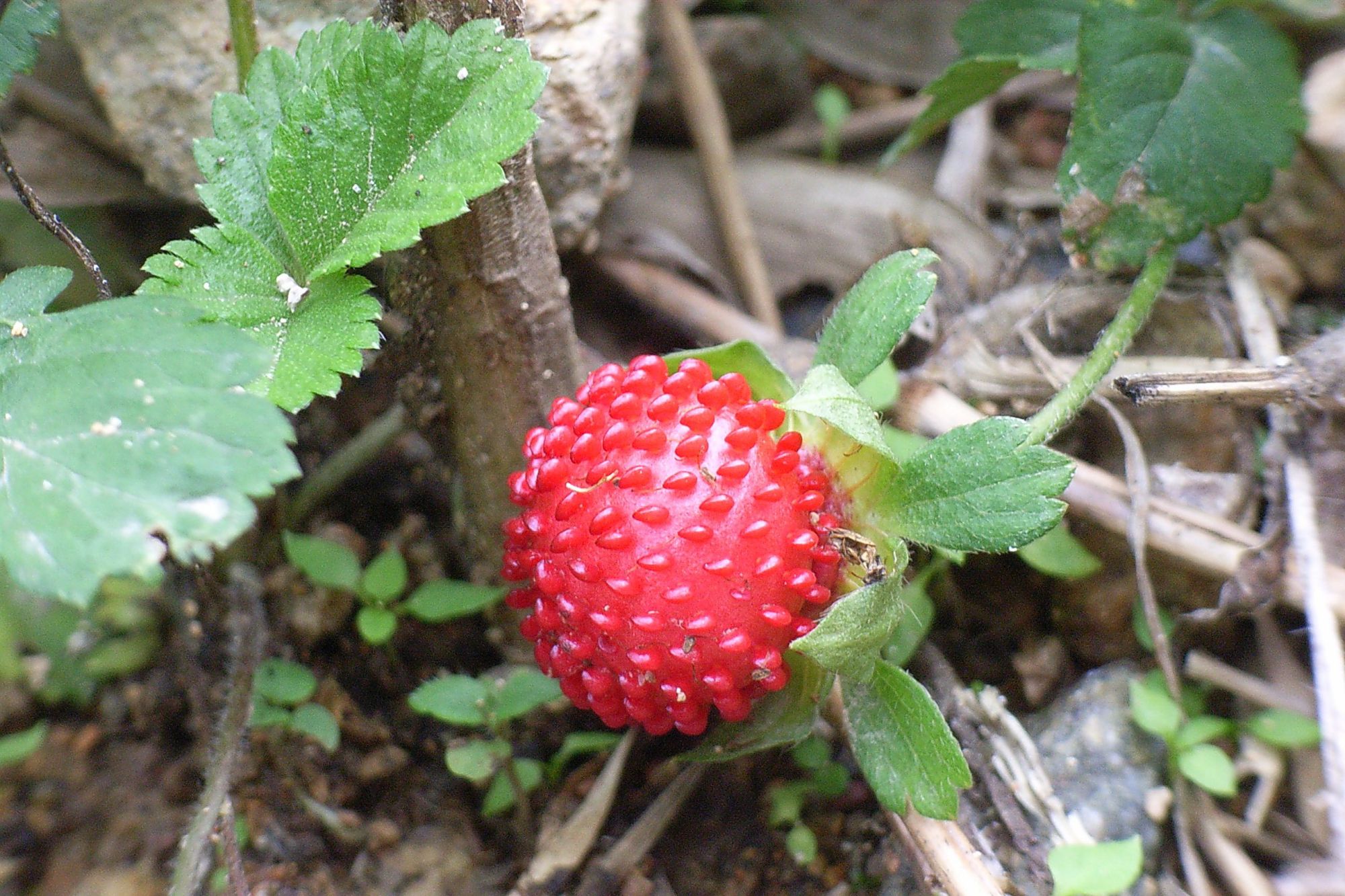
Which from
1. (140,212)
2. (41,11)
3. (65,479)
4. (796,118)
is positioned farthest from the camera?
(796,118)

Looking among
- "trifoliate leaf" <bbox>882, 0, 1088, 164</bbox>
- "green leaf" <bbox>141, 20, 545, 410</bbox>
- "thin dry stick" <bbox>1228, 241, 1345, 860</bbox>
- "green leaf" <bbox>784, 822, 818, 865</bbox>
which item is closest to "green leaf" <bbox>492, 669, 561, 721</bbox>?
"green leaf" <bbox>784, 822, 818, 865</bbox>

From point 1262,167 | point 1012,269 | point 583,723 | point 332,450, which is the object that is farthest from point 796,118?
point 583,723

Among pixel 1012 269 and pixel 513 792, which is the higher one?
pixel 1012 269

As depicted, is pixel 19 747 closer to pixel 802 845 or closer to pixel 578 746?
pixel 578 746

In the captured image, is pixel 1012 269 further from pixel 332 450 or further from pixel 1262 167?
pixel 332 450

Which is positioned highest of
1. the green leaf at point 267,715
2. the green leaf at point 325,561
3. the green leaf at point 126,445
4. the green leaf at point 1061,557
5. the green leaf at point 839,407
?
the green leaf at point 126,445

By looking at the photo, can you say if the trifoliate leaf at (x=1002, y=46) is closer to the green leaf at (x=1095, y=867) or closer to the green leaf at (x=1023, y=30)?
the green leaf at (x=1023, y=30)

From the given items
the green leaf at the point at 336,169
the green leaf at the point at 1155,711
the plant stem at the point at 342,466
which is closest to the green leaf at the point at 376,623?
the plant stem at the point at 342,466

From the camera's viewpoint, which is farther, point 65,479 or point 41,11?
point 41,11
